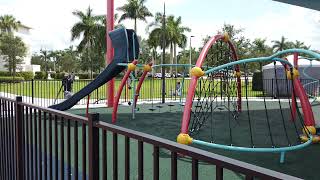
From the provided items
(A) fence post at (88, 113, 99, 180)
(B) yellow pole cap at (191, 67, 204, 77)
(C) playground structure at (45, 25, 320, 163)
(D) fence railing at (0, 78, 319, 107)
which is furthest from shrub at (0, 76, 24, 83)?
(A) fence post at (88, 113, 99, 180)

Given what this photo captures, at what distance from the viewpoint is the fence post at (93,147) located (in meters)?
2.39

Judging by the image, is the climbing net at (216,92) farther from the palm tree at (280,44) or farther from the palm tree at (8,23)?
the palm tree at (280,44)

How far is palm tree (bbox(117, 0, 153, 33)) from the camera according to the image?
49469 millimetres

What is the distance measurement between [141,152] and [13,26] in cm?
7434

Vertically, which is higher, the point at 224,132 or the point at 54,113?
the point at 54,113

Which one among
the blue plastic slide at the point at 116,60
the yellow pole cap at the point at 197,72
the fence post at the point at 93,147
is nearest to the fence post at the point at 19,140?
the fence post at the point at 93,147

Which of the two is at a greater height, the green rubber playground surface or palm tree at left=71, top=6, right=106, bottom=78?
palm tree at left=71, top=6, right=106, bottom=78

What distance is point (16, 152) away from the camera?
3865 millimetres

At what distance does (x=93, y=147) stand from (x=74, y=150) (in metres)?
0.45

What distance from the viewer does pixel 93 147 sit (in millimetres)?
A: 2430

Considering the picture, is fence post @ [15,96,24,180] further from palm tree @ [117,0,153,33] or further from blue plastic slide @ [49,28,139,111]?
palm tree @ [117,0,153,33]

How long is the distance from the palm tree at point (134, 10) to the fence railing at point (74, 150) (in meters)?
45.4

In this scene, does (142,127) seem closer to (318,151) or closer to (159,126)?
(159,126)

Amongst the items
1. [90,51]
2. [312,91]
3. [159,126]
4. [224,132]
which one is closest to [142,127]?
[159,126]
